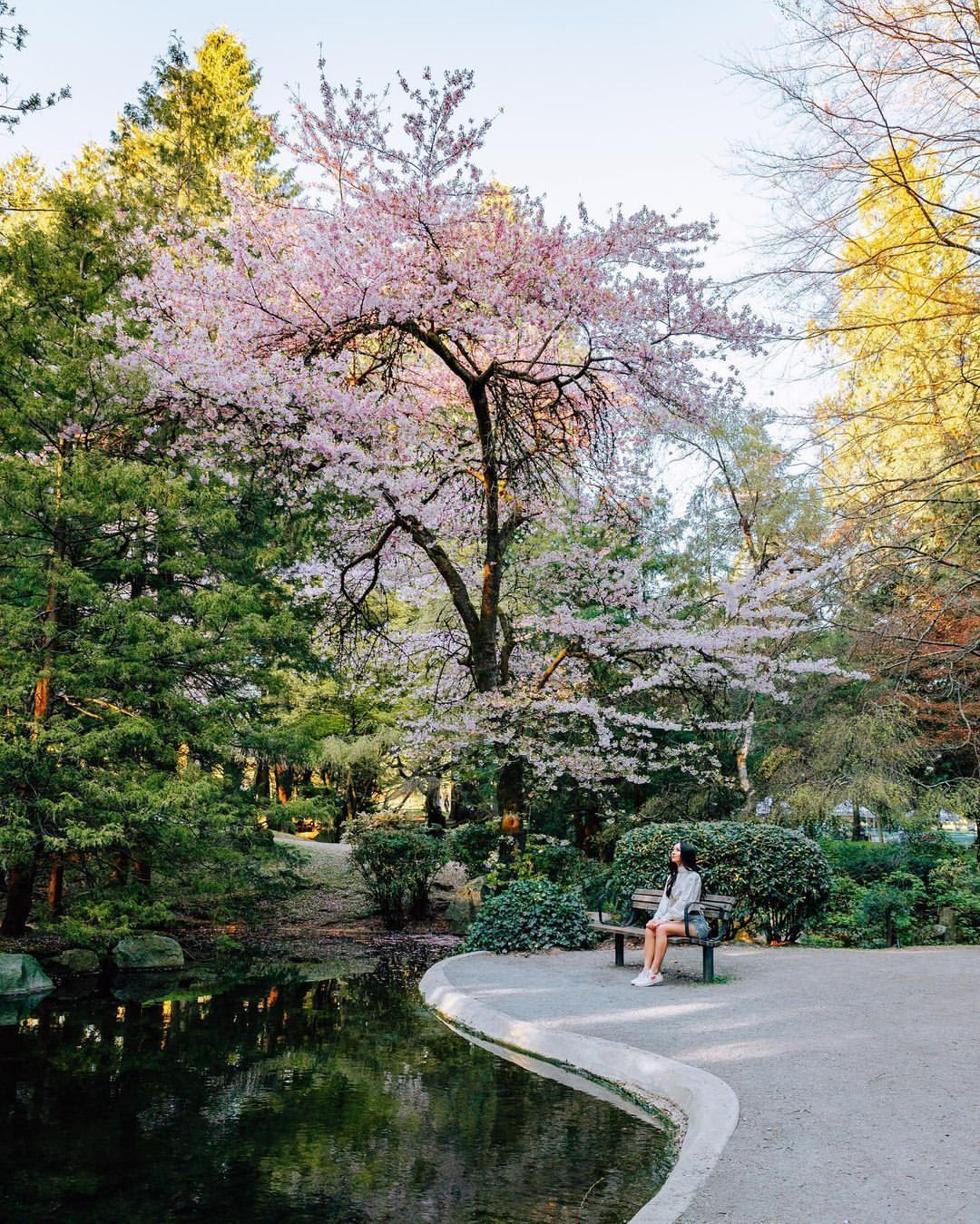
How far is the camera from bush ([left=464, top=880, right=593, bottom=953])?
10727 millimetres

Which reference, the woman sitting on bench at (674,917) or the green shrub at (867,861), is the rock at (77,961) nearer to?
the woman sitting on bench at (674,917)

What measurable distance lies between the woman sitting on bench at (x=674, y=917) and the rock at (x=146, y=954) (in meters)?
6.42

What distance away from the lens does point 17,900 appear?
12375 millimetres

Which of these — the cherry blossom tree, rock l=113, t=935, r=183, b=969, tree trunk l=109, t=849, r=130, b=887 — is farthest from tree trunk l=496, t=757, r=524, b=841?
tree trunk l=109, t=849, r=130, b=887

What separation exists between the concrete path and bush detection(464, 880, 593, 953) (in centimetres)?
31

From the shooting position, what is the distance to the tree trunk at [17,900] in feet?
40.3

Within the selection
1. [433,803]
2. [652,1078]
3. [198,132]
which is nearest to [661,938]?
[652,1078]

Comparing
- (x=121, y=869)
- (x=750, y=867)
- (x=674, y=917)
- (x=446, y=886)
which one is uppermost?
(x=750, y=867)

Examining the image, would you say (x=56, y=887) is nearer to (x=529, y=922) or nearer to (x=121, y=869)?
(x=121, y=869)

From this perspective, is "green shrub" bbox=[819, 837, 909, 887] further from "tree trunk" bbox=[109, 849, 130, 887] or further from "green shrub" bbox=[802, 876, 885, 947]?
"tree trunk" bbox=[109, 849, 130, 887]

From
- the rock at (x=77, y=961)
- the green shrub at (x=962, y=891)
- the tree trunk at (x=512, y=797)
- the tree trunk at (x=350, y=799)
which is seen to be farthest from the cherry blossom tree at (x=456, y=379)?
the tree trunk at (x=350, y=799)

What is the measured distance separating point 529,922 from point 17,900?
7.00m

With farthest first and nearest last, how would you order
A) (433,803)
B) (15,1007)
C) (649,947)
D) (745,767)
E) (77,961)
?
(433,803) → (745,767) → (77,961) → (15,1007) → (649,947)

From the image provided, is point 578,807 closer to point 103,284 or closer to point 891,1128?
point 103,284
